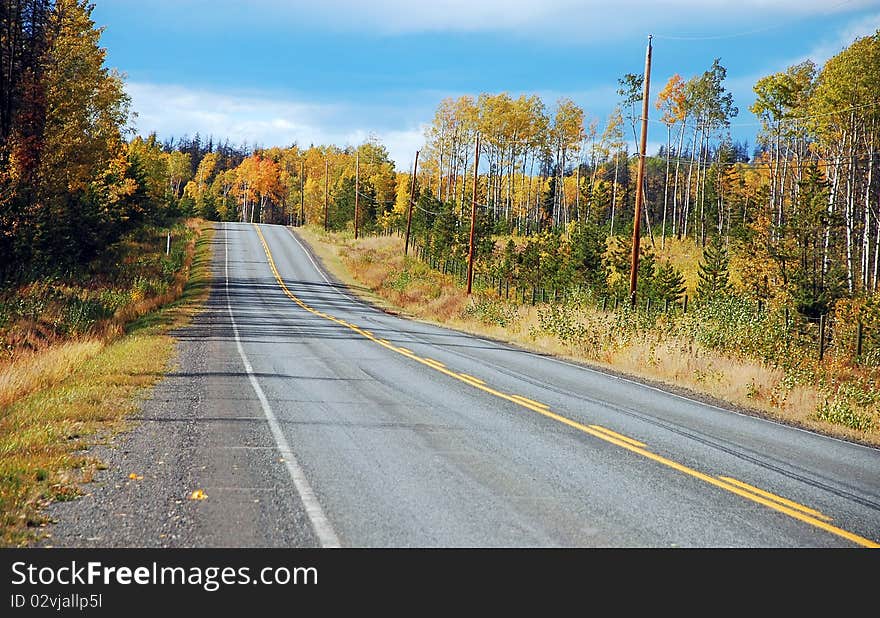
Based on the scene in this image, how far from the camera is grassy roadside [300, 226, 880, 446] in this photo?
426 inches

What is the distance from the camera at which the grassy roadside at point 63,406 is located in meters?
5.53

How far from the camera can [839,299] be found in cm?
2530

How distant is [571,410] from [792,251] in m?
23.9

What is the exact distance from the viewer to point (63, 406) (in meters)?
8.96

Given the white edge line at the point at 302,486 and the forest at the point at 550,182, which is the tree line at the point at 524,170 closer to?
the forest at the point at 550,182

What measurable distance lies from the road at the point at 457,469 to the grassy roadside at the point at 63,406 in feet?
0.98

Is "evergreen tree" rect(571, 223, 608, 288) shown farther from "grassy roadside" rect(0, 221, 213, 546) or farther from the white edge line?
the white edge line

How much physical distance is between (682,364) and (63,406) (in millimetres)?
12126

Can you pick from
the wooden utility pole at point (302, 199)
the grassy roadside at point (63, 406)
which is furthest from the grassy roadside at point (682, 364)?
the wooden utility pole at point (302, 199)

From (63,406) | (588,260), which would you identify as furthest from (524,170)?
(63,406)

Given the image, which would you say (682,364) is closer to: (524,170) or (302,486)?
(302,486)

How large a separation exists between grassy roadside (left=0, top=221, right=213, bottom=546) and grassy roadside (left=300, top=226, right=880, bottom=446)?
384 inches
